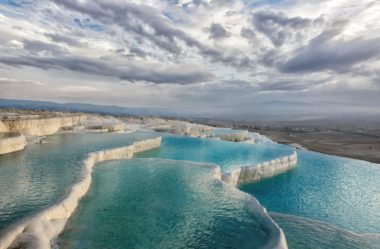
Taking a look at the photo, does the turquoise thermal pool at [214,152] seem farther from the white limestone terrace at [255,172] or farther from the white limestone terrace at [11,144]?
the white limestone terrace at [11,144]

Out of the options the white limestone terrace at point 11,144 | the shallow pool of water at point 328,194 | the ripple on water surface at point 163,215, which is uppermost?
the white limestone terrace at point 11,144

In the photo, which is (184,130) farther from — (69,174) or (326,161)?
(69,174)

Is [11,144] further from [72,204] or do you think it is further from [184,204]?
[184,204]

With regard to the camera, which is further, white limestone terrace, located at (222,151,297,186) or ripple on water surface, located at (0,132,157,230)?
white limestone terrace, located at (222,151,297,186)

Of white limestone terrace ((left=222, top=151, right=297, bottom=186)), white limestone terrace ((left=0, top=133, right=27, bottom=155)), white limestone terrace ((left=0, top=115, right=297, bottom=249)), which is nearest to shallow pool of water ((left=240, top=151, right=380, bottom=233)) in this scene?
white limestone terrace ((left=222, top=151, right=297, bottom=186))

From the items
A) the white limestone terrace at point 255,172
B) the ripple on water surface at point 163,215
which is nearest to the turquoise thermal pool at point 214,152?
the white limestone terrace at point 255,172

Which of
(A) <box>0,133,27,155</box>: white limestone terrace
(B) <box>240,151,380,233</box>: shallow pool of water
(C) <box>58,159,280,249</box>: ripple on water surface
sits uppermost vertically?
(A) <box>0,133,27,155</box>: white limestone terrace

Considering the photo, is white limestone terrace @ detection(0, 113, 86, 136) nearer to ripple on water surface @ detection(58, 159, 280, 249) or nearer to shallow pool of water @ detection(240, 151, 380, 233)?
ripple on water surface @ detection(58, 159, 280, 249)

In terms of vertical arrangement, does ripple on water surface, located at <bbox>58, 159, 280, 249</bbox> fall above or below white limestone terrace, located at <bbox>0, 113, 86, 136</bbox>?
below

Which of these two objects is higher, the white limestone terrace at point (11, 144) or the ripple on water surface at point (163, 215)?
the white limestone terrace at point (11, 144)
